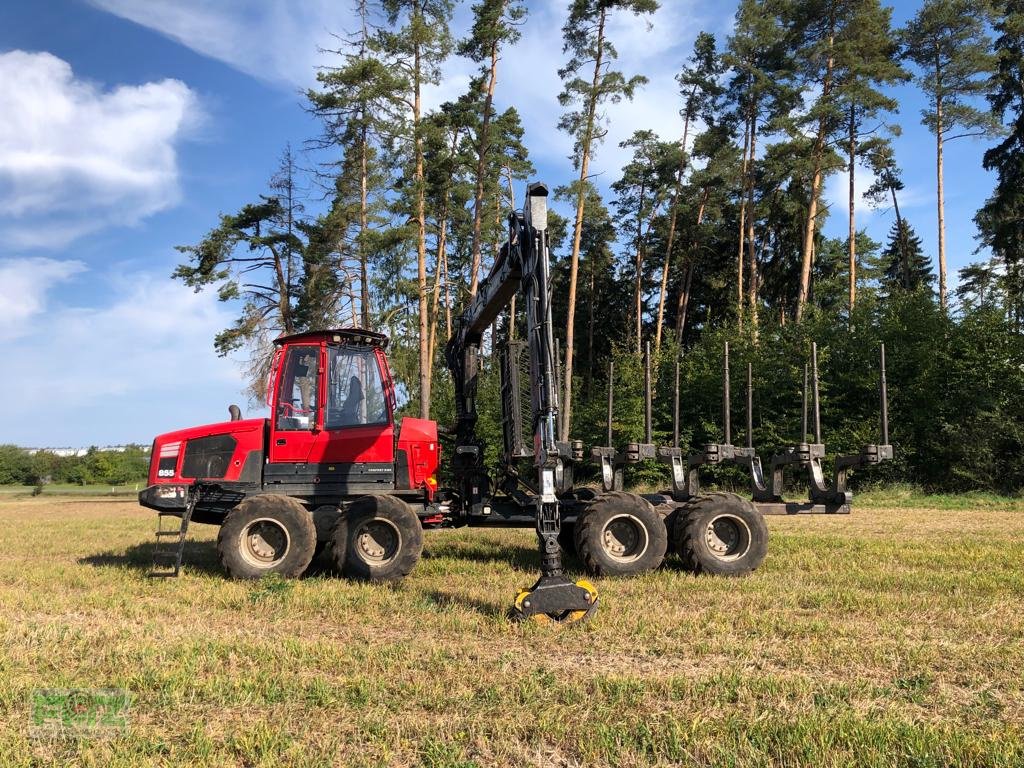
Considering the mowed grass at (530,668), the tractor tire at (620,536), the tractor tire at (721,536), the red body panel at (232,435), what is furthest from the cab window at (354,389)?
the tractor tire at (721,536)

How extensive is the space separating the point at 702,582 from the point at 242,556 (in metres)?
4.83

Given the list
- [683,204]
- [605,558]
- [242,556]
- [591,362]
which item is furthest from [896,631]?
[591,362]

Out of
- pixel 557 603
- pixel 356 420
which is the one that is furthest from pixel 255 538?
pixel 557 603

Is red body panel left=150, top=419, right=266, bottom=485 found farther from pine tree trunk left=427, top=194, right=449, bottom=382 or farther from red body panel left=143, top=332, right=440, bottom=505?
pine tree trunk left=427, top=194, right=449, bottom=382

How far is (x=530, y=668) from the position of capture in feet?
14.8

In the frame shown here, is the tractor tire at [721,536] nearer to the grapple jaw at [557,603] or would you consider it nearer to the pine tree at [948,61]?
the grapple jaw at [557,603]

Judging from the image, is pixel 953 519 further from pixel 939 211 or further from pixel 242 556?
pixel 939 211

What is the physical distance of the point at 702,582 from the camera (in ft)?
23.6

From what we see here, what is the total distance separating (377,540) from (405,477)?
3.34ft

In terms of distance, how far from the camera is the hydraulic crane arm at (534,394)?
18.8ft

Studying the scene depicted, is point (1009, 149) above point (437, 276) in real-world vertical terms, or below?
above

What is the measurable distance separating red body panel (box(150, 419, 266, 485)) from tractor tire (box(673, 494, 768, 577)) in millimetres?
5035

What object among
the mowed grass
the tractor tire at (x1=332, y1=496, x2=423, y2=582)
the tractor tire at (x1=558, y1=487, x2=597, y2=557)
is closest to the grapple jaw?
the mowed grass

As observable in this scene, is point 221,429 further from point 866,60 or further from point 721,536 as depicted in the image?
point 866,60
